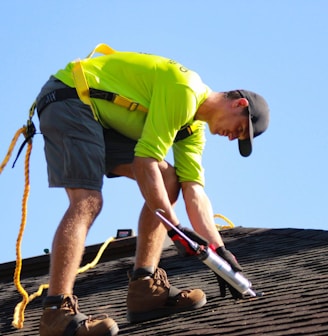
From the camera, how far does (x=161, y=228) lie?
447cm

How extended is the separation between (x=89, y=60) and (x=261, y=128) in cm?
91

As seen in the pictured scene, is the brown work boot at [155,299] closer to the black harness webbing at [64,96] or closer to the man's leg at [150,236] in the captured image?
the man's leg at [150,236]

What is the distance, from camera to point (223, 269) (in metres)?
4.18

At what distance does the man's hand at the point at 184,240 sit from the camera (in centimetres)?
406

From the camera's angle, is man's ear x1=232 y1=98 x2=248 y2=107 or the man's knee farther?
man's ear x1=232 y1=98 x2=248 y2=107

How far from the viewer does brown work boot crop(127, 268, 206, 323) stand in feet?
14.3

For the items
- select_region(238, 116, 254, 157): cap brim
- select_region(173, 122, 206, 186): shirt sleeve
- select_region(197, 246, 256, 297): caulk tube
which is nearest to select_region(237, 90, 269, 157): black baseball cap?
select_region(238, 116, 254, 157): cap brim

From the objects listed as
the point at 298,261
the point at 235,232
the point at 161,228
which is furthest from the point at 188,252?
the point at 235,232

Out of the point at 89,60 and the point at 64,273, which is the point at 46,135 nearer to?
the point at 89,60

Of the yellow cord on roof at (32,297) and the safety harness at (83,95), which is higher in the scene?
the safety harness at (83,95)

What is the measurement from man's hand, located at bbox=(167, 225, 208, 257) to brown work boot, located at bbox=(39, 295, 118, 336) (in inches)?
18.4

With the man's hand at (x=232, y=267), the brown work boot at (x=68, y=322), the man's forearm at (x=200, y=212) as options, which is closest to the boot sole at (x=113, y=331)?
the brown work boot at (x=68, y=322)

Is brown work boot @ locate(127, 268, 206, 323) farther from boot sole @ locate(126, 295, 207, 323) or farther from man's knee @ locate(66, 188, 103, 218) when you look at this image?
man's knee @ locate(66, 188, 103, 218)

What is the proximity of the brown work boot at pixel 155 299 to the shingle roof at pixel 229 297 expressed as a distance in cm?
6
